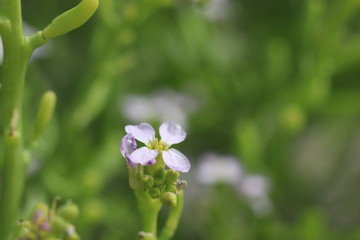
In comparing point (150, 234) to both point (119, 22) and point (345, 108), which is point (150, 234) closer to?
point (119, 22)

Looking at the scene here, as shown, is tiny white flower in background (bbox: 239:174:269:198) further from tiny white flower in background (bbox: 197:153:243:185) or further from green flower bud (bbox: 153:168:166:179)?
green flower bud (bbox: 153:168:166:179)

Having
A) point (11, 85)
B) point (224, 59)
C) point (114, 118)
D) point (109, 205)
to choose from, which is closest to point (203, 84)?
point (224, 59)

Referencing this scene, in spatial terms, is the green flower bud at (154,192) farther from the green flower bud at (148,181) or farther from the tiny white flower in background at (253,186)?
the tiny white flower in background at (253,186)

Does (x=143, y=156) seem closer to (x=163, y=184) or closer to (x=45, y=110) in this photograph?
(x=163, y=184)

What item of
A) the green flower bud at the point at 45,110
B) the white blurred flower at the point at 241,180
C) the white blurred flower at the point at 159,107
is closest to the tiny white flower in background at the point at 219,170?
the white blurred flower at the point at 241,180

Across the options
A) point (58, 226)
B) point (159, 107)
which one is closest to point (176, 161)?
point (58, 226)

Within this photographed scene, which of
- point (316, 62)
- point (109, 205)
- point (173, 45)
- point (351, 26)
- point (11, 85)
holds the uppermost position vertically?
point (351, 26)
